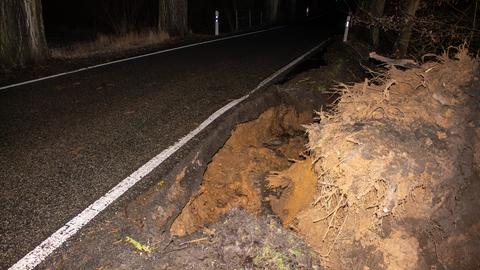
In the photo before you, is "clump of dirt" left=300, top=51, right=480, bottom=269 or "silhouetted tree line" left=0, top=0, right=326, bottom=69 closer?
"clump of dirt" left=300, top=51, right=480, bottom=269

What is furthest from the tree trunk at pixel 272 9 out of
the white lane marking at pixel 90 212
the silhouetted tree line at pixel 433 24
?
the white lane marking at pixel 90 212

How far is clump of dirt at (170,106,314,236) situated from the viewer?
3.30 meters

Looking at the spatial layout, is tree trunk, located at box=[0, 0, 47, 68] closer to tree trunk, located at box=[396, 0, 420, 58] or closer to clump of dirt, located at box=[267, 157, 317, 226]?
clump of dirt, located at box=[267, 157, 317, 226]

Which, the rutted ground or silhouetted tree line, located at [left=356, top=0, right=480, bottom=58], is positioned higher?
silhouetted tree line, located at [left=356, top=0, right=480, bottom=58]

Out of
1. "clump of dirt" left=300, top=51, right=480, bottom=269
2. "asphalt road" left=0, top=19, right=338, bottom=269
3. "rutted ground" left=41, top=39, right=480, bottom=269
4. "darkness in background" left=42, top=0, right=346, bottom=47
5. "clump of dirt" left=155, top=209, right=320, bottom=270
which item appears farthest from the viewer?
"darkness in background" left=42, top=0, right=346, bottom=47

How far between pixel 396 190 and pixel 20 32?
833cm

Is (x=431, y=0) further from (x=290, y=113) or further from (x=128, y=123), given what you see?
(x=128, y=123)

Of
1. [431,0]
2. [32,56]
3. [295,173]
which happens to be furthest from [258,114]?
[431,0]

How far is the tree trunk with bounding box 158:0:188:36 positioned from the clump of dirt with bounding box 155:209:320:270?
11.5 meters

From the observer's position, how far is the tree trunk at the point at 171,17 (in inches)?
502

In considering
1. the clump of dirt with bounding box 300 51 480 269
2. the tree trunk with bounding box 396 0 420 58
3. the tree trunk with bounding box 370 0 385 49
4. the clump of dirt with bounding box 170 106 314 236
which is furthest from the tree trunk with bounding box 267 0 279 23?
the clump of dirt with bounding box 300 51 480 269

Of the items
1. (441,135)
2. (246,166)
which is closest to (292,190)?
(246,166)

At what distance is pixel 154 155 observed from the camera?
3.72 m

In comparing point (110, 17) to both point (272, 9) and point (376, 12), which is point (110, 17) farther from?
point (272, 9)
